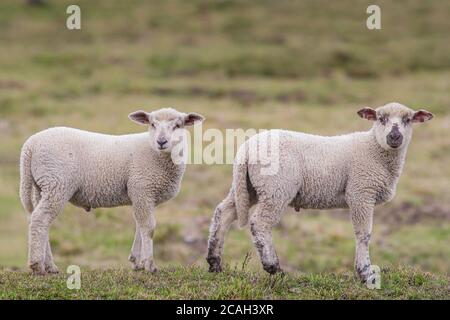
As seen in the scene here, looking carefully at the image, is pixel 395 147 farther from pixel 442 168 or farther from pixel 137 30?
pixel 137 30

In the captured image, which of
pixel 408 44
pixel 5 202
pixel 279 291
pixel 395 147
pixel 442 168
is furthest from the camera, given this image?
pixel 408 44

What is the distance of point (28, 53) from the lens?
4762 cm

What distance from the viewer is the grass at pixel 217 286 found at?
912 centimetres

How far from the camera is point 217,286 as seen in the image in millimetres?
9594

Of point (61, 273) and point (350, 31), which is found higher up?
point (350, 31)

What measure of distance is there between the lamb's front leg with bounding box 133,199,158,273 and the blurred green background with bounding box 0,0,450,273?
209cm

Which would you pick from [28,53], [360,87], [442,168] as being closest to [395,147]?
[442,168]

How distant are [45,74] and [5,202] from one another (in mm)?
22252

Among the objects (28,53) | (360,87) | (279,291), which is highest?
(28,53)

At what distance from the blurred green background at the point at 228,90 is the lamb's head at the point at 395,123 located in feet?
13.1

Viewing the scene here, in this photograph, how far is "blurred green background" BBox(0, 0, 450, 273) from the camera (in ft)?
65.4

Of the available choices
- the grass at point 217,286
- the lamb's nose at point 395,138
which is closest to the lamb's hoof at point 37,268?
the grass at point 217,286
